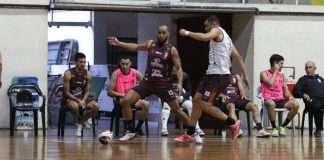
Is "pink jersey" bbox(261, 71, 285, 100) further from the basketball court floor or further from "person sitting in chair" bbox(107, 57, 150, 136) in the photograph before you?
"person sitting in chair" bbox(107, 57, 150, 136)

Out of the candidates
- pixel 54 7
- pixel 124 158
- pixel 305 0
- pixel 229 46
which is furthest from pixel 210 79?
pixel 305 0

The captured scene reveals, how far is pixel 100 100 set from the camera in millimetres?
21047

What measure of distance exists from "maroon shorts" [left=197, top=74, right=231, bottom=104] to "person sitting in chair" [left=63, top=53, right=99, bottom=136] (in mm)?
3133

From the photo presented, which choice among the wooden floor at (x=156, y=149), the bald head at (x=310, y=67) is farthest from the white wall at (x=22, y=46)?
the bald head at (x=310, y=67)

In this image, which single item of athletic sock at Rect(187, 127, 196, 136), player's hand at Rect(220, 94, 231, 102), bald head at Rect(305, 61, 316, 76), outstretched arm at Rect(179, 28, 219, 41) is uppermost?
outstretched arm at Rect(179, 28, 219, 41)

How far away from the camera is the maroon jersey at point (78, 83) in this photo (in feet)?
50.3

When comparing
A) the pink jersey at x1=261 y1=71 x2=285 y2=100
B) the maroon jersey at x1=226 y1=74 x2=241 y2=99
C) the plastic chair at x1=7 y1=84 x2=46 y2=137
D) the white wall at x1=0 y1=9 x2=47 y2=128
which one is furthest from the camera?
the white wall at x1=0 y1=9 x2=47 y2=128

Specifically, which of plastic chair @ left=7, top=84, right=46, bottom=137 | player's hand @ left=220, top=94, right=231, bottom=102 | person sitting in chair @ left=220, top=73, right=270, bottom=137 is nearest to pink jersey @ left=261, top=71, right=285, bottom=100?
person sitting in chair @ left=220, top=73, right=270, bottom=137

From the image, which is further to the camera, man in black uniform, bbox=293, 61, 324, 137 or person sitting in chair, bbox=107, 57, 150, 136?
man in black uniform, bbox=293, 61, 324, 137

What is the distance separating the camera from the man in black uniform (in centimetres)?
1636

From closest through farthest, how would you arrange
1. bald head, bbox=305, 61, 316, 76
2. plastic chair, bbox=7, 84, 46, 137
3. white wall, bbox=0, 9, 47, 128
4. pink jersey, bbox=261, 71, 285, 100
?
plastic chair, bbox=7, 84, 46, 137 < pink jersey, bbox=261, 71, 285, 100 < bald head, bbox=305, 61, 316, 76 < white wall, bbox=0, 9, 47, 128

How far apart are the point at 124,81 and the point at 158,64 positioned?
2.70 m

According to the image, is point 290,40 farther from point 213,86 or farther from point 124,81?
point 213,86

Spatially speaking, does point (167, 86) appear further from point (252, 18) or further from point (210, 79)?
point (252, 18)
